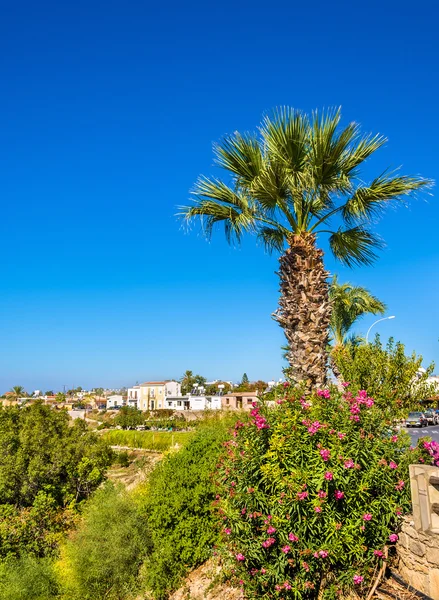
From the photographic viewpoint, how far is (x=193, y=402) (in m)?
86.6

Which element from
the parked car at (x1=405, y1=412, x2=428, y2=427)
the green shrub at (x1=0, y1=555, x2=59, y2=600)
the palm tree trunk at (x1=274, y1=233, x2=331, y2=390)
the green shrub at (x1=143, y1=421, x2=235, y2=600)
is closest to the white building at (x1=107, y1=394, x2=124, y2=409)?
the parked car at (x1=405, y1=412, x2=428, y2=427)

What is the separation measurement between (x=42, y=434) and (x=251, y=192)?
2306 cm

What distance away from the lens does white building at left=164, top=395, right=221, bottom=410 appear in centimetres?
8025

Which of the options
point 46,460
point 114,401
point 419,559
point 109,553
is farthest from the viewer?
point 114,401

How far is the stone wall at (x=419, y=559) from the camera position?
17.1 feet

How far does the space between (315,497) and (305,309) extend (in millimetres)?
3334

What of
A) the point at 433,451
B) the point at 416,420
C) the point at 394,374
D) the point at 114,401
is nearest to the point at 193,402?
the point at 114,401

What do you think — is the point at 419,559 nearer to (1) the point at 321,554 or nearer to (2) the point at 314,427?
(1) the point at 321,554

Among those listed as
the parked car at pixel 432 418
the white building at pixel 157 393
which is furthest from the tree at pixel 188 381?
the parked car at pixel 432 418

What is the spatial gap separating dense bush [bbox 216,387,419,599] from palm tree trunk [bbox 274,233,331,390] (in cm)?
138

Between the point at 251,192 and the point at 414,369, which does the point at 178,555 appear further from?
the point at 251,192

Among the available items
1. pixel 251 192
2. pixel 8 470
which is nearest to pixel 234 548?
pixel 251 192

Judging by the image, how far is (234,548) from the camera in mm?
5898

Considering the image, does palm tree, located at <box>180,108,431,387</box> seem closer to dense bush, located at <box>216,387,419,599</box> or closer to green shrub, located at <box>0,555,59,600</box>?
dense bush, located at <box>216,387,419,599</box>
